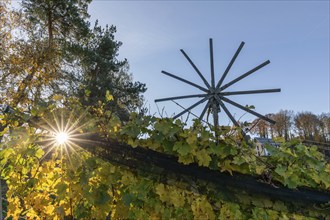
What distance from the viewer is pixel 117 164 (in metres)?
1.82

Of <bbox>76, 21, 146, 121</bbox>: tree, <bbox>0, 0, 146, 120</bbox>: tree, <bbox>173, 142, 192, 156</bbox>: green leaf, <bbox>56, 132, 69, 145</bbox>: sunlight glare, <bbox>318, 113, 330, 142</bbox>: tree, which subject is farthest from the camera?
<bbox>318, 113, 330, 142</bbox>: tree

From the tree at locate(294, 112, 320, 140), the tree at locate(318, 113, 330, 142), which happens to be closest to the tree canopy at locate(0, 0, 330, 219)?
the tree at locate(318, 113, 330, 142)

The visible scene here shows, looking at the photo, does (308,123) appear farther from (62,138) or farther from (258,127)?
(62,138)

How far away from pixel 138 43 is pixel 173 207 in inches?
434

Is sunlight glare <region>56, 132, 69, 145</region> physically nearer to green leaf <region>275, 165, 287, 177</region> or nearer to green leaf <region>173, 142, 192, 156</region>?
green leaf <region>173, 142, 192, 156</region>

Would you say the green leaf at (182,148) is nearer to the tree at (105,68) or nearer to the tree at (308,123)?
the tree at (105,68)

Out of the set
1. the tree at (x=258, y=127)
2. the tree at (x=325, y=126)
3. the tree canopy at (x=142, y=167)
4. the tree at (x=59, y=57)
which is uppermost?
the tree at (x=325, y=126)

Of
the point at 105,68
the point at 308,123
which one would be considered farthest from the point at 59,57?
the point at 308,123

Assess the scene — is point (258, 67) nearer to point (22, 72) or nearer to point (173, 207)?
point (173, 207)

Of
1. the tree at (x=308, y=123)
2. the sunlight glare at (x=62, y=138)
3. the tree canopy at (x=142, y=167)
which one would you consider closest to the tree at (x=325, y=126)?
the tree at (x=308, y=123)

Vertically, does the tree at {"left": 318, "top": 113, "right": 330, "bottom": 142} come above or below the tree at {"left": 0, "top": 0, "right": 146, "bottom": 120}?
above

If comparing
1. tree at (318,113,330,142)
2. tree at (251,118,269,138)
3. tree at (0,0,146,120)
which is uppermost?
tree at (318,113,330,142)

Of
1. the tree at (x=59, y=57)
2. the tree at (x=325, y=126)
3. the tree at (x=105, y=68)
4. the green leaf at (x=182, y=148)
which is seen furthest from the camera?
the tree at (x=325, y=126)

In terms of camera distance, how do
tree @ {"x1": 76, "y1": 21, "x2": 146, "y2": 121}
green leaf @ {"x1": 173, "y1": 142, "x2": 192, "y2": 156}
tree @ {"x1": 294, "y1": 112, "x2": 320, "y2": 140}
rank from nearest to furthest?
green leaf @ {"x1": 173, "y1": 142, "x2": 192, "y2": 156}
tree @ {"x1": 76, "y1": 21, "x2": 146, "y2": 121}
tree @ {"x1": 294, "y1": 112, "x2": 320, "y2": 140}
